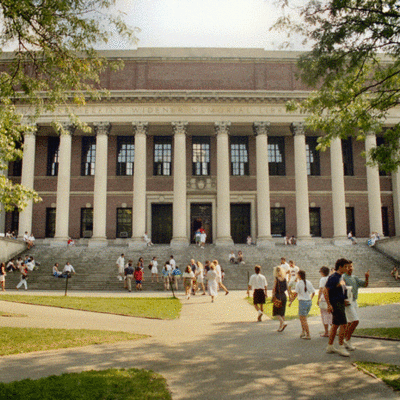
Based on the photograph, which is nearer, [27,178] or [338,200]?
[27,178]

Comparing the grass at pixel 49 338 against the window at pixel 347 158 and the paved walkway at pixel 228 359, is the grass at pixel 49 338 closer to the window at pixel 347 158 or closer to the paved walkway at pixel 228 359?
the paved walkway at pixel 228 359

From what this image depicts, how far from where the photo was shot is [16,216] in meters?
36.5

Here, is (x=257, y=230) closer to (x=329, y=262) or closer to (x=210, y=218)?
(x=210, y=218)

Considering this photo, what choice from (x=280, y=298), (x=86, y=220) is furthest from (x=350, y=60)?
(x=86, y=220)

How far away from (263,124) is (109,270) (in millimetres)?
16797

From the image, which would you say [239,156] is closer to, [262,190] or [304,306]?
[262,190]

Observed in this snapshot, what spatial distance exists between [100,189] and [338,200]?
62.4 ft

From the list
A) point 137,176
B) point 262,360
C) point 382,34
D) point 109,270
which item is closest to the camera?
point 262,360

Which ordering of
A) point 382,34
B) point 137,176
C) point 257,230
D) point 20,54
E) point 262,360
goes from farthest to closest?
point 257,230 → point 137,176 → point 20,54 → point 382,34 → point 262,360

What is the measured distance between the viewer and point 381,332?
9.90 metres

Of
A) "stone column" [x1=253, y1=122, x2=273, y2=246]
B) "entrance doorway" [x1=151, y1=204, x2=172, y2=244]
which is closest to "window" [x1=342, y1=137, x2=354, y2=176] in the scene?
"stone column" [x1=253, y1=122, x2=273, y2=246]

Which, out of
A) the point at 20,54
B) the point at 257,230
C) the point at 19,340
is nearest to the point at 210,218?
the point at 257,230

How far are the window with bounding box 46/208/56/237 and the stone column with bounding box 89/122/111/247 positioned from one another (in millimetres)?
5900

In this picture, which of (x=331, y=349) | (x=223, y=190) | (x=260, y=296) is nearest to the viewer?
(x=331, y=349)
